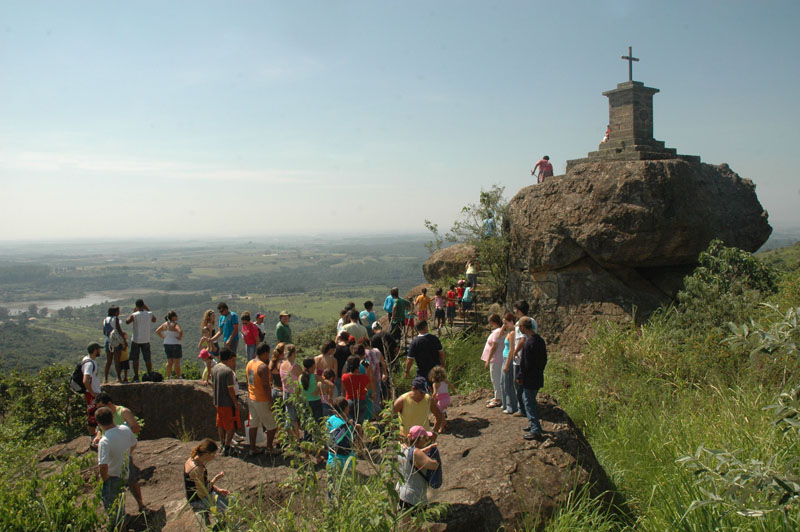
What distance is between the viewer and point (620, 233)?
38.1ft

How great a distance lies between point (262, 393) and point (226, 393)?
1.62 feet

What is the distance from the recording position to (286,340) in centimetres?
1022

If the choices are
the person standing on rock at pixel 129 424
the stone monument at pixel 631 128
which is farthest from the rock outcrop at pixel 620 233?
the person standing on rock at pixel 129 424

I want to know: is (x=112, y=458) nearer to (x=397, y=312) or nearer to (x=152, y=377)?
(x=152, y=377)

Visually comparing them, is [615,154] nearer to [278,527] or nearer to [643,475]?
[643,475]

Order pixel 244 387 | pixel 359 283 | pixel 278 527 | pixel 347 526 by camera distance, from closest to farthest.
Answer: pixel 347 526, pixel 278 527, pixel 244 387, pixel 359 283

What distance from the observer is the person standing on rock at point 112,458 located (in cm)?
571

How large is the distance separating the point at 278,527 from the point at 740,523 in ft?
11.4

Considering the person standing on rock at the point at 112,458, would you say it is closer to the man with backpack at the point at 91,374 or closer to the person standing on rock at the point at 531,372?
the man with backpack at the point at 91,374

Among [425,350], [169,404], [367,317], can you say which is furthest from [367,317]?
[169,404]

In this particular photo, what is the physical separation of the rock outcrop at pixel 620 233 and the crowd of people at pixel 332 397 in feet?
16.4

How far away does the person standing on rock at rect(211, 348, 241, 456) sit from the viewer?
23.2ft

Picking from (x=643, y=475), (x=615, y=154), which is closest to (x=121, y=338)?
(x=643, y=475)

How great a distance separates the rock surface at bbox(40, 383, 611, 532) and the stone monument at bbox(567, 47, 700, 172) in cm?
774
